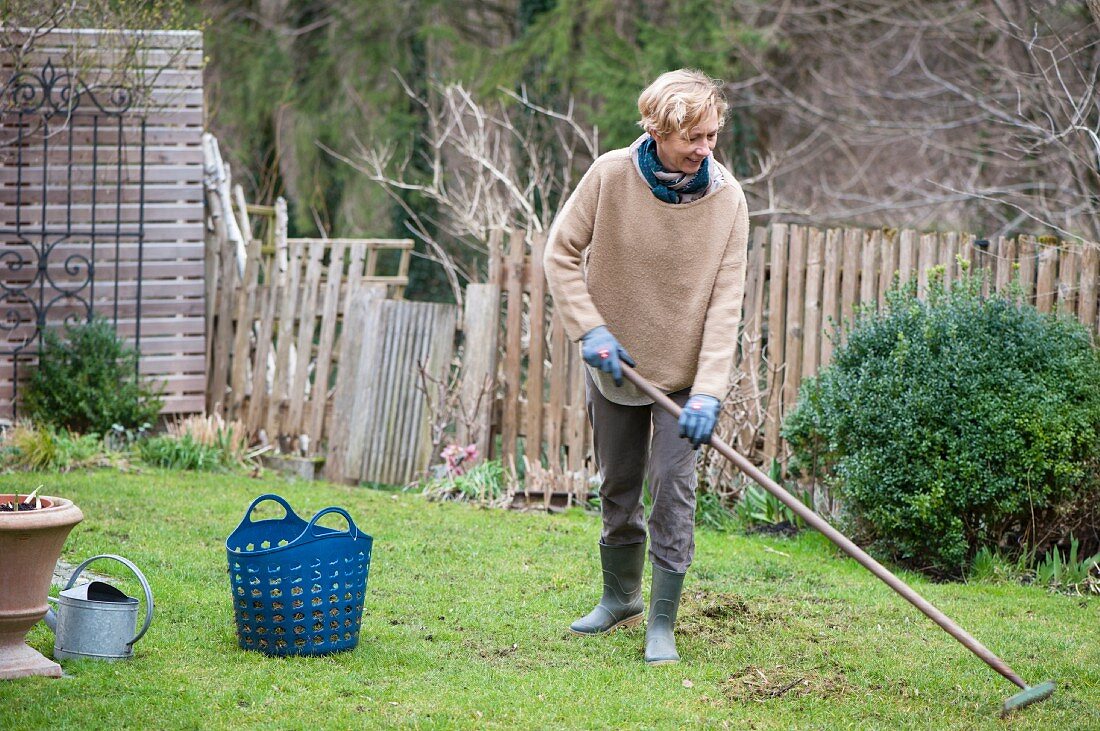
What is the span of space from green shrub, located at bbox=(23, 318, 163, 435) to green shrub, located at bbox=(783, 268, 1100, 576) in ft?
15.6

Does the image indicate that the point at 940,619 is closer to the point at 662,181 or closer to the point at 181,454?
the point at 662,181

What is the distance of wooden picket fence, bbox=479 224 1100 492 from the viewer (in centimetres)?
566

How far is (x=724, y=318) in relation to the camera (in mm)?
3727

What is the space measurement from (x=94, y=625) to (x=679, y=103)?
2.41m

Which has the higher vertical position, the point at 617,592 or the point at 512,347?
the point at 512,347

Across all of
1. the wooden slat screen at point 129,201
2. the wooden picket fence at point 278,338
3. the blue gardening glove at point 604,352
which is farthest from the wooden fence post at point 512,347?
the blue gardening glove at point 604,352

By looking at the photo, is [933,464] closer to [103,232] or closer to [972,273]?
[972,273]

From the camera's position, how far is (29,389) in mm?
7562

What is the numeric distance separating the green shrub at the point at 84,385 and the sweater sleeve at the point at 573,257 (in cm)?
477

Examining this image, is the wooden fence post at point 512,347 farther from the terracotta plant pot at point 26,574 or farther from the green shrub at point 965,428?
the terracotta plant pot at point 26,574

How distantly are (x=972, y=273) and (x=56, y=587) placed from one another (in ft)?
15.1

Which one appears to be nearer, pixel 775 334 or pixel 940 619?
pixel 940 619

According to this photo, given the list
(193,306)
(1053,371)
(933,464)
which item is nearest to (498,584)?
(933,464)

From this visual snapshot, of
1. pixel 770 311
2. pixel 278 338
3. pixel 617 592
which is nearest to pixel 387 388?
pixel 278 338
